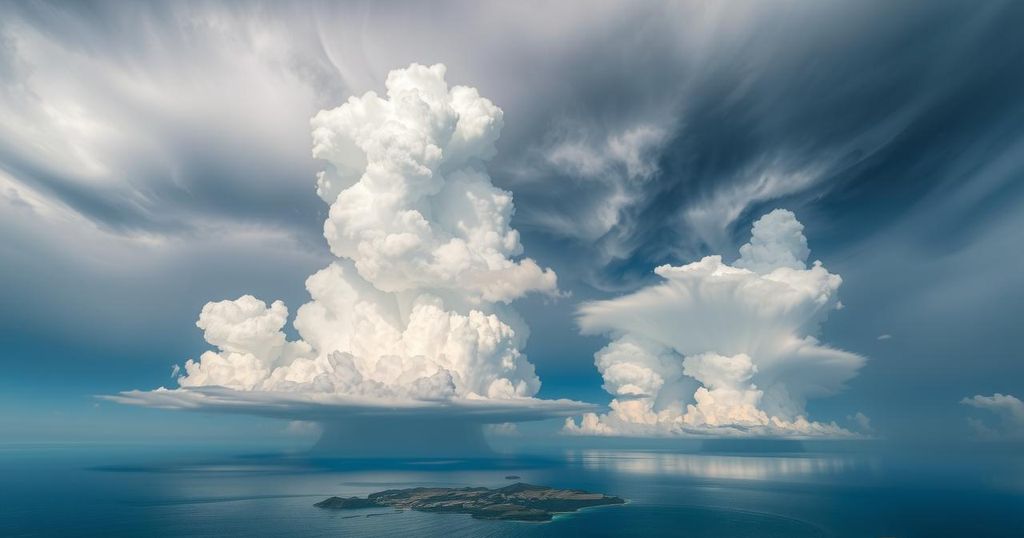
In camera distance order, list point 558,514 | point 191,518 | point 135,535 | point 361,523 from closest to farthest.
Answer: point 135,535
point 361,523
point 191,518
point 558,514

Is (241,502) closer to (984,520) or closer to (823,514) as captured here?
(823,514)

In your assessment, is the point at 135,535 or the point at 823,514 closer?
the point at 135,535

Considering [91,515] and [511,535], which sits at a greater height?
[511,535]

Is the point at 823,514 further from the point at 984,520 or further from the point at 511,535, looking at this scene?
the point at 511,535

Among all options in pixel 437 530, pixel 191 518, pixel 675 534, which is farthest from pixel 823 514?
pixel 191 518

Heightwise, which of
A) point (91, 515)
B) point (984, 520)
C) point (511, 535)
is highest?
point (984, 520)

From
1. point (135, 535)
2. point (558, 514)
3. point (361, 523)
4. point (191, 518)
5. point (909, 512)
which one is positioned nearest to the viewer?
point (135, 535)
